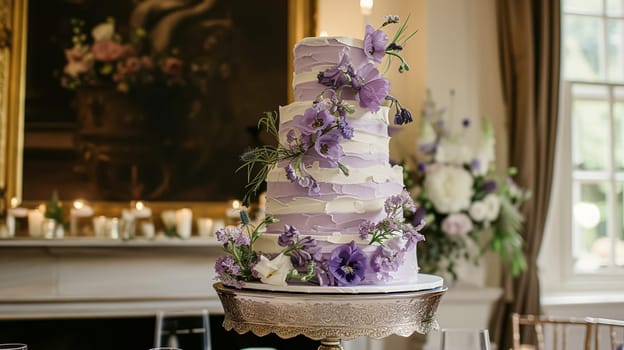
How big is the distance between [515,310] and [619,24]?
2.08 metres

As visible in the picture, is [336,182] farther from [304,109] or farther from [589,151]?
[589,151]

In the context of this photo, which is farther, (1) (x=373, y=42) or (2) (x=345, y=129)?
(1) (x=373, y=42)

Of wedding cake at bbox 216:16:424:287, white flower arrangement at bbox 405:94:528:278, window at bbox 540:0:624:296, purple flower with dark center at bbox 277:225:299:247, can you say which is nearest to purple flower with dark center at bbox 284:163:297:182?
wedding cake at bbox 216:16:424:287

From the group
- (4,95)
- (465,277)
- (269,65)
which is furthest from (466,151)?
(4,95)

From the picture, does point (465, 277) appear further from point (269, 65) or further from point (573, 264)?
point (269, 65)

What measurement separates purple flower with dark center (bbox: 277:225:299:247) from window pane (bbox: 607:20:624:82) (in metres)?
3.94

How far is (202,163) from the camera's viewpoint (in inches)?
176

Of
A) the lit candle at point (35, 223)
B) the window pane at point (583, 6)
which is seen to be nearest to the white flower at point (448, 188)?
the window pane at point (583, 6)

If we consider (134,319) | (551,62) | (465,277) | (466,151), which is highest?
(551,62)

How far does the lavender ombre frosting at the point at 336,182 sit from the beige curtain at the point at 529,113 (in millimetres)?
2783

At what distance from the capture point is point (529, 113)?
180 inches

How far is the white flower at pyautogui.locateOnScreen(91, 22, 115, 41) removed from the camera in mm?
4344

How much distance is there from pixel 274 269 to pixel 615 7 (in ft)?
13.8

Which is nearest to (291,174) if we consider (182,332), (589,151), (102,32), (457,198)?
(182,332)
